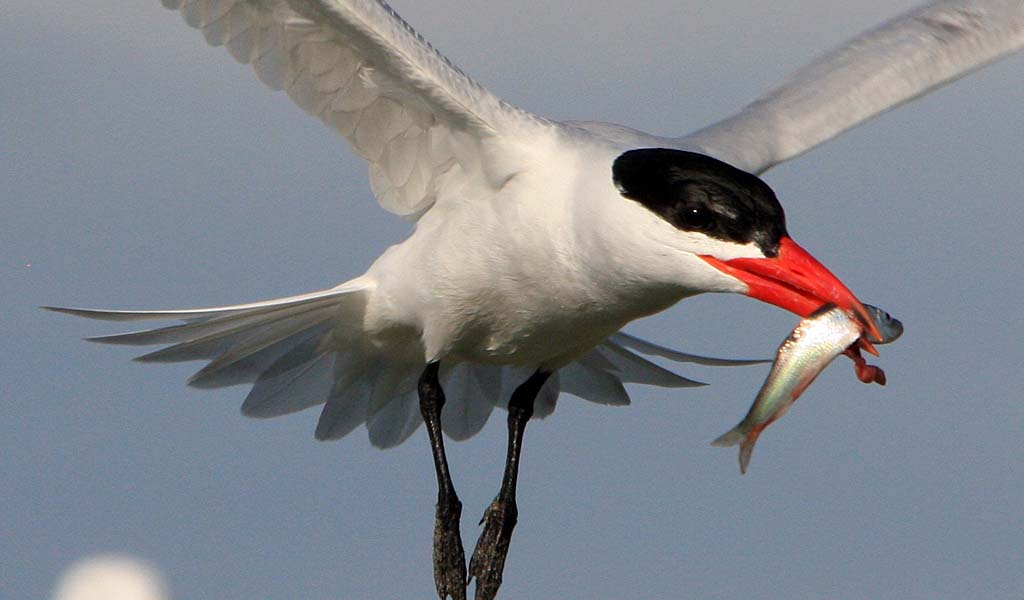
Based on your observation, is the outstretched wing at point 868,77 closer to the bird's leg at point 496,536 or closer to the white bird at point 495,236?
the white bird at point 495,236

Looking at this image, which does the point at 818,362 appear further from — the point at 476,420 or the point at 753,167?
the point at 476,420

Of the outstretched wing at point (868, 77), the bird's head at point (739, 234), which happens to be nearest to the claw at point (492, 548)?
the outstretched wing at point (868, 77)

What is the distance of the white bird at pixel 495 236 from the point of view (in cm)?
644

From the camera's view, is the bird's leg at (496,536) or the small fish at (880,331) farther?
the bird's leg at (496,536)

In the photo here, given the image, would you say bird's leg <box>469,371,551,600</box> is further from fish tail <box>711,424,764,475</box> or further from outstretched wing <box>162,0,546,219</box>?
fish tail <box>711,424,764,475</box>

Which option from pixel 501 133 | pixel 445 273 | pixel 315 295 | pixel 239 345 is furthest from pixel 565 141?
pixel 239 345

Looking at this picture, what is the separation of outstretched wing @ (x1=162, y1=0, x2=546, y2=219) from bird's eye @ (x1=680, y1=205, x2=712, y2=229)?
107 cm

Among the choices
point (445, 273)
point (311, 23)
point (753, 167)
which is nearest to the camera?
point (311, 23)

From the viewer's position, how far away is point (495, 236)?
23.7 ft

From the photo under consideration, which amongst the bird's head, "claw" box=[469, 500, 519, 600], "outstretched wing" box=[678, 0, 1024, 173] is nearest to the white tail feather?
"claw" box=[469, 500, 519, 600]

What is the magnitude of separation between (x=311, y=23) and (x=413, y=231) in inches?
46.5

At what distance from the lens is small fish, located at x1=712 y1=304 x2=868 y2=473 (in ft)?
19.0

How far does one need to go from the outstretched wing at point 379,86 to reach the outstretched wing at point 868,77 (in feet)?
3.86

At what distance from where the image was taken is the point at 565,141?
281 inches
